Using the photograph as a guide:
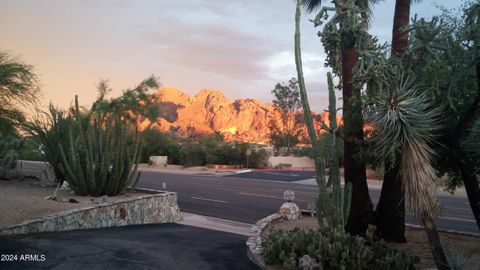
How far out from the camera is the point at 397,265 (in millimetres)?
7398

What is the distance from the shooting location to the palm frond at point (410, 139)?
6648 millimetres

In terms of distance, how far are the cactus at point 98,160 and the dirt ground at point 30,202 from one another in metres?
0.44

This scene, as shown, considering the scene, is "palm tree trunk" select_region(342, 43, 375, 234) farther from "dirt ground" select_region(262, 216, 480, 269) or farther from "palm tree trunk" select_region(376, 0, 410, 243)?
"dirt ground" select_region(262, 216, 480, 269)

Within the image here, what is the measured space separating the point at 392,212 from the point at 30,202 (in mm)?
9277

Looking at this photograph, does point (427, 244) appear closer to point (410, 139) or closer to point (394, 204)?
point (394, 204)

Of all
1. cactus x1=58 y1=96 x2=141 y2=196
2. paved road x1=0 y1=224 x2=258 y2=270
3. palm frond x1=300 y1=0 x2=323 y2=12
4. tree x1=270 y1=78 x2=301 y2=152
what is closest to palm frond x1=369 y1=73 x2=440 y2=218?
paved road x1=0 y1=224 x2=258 y2=270

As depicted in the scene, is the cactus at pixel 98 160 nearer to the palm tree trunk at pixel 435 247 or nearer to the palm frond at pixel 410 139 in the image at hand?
the palm frond at pixel 410 139

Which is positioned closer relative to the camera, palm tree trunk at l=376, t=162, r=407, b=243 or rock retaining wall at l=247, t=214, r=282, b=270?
rock retaining wall at l=247, t=214, r=282, b=270

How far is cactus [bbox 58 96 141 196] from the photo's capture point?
602 inches

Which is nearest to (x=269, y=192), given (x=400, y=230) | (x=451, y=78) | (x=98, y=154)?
(x=98, y=154)

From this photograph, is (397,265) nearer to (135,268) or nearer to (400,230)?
(400,230)

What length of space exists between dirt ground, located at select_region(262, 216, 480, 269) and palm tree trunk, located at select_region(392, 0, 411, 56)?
13.7 ft

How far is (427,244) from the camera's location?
10430 millimetres

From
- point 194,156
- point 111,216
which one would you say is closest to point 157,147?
point 194,156
